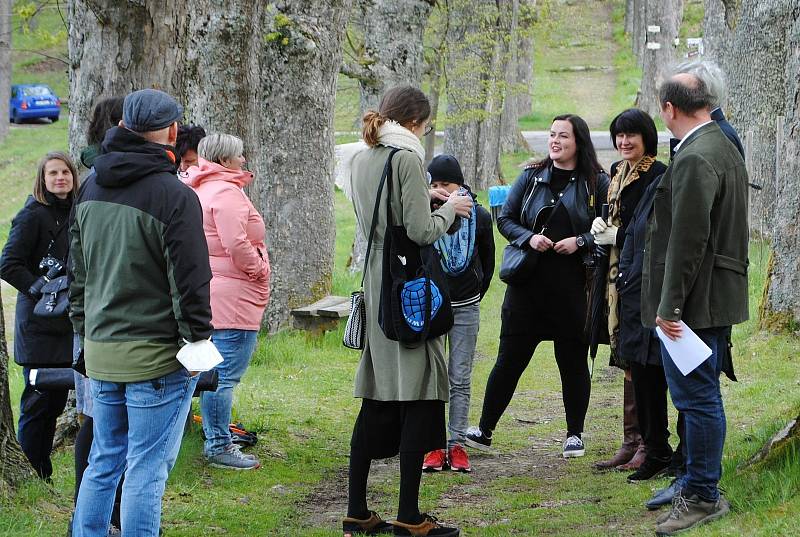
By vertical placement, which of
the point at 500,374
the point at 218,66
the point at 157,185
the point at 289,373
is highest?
the point at 218,66

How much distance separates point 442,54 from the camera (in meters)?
19.2

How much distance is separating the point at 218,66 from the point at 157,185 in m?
3.70

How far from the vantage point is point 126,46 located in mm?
6230

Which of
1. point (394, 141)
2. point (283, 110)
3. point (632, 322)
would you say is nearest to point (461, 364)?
point (632, 322)

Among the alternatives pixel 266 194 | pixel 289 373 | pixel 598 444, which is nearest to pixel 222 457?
pixel 598 444

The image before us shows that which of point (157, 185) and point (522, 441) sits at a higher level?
point (157, 185)

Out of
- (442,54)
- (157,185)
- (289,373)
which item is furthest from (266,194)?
(442,54)

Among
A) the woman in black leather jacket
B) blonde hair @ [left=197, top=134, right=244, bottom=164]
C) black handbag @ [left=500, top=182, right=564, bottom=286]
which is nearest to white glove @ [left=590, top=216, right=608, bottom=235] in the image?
the woman in black leather jacket

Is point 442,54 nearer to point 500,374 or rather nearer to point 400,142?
point 500,374

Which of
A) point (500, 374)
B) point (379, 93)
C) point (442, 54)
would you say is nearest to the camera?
point (500, 374)

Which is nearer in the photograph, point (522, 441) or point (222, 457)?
point (222, 457)

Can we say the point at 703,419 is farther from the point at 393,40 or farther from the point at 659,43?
the point at 659,43

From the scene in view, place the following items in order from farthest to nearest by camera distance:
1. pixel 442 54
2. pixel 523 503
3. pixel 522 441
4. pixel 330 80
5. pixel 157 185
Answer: pixel 442 54
pixel 330 80
pixel 522 441
pixel 523 503
pixel 157 185

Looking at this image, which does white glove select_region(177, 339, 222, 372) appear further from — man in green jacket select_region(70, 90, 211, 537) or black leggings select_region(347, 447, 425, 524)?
black leggings select_region(347, 447, 425, 524)
